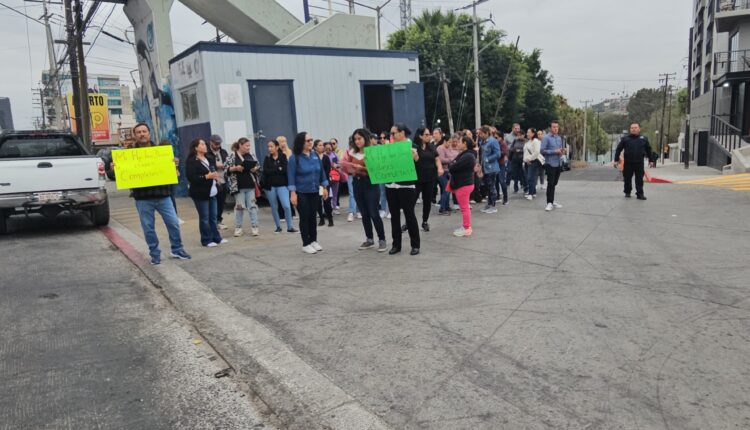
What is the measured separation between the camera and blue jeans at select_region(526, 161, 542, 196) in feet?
39.3

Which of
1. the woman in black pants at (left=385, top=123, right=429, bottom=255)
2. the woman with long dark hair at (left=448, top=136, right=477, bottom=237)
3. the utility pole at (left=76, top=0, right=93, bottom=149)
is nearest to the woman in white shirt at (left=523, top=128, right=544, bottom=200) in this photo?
Result: the woman with long dark hair at (left=448, top=136, right=477, bottom=237)

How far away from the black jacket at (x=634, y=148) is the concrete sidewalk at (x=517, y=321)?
9.87 feet

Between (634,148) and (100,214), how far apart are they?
37.1 ft

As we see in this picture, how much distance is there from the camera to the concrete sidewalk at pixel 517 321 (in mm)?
3119

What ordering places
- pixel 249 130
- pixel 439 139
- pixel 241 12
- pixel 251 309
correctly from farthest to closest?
pixel 241 12 → pixel 249 130 → pixel 439 139 → pixel 251 309

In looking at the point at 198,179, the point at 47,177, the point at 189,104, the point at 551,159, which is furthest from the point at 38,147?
the point at 551,159

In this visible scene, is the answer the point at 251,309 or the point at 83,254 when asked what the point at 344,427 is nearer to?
the point at 251,309

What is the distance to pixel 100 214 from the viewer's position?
10312 millimetres

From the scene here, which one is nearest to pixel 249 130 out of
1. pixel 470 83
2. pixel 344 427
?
pixel 344 427

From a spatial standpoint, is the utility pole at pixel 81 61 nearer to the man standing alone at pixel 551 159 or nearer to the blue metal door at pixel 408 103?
the blue metal door at pixel 408 103

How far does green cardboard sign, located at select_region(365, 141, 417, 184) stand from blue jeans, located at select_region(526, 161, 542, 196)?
19.6ft

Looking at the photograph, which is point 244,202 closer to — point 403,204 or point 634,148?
point 403,204

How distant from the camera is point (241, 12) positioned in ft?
57.5

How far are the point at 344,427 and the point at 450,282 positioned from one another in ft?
9.60
